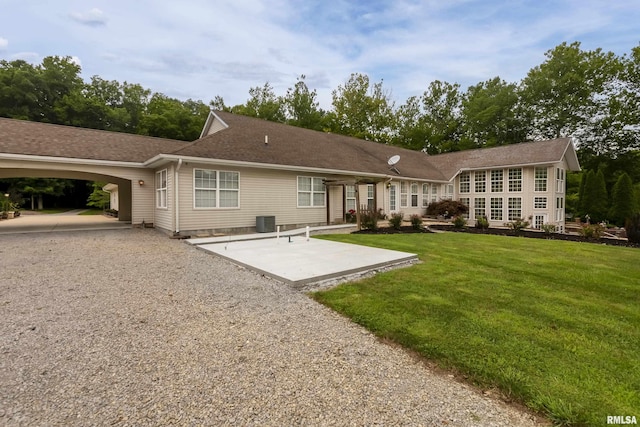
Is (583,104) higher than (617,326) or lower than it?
higher

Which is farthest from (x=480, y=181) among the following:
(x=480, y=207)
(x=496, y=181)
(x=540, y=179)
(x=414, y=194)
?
(x=414, y=194)

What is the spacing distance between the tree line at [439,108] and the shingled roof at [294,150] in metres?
13.0

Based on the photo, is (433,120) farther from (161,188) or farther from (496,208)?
(161,188)

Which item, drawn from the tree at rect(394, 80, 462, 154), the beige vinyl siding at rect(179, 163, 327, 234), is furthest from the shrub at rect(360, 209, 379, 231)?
the tree at rect(394, 80, 462, 154)

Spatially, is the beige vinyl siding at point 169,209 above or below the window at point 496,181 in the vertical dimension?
below

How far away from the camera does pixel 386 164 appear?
60.6 ft

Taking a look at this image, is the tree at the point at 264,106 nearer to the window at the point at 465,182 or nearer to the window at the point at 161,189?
the window at the point at 465,182

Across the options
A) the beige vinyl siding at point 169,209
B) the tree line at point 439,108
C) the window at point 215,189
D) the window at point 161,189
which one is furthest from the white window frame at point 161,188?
the tree line at point 439,108

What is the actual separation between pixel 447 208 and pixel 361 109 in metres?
18.3

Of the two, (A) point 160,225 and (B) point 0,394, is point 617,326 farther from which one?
(A) point 160,225

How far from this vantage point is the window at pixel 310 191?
13.4 metres

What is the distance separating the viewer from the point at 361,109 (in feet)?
107

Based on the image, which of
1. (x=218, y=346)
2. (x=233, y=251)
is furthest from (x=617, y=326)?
(x=233, y=251)

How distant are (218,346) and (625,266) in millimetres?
8709
